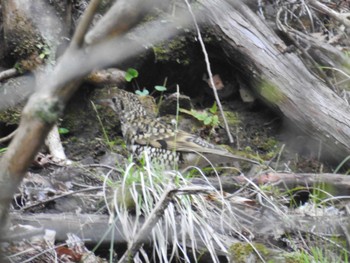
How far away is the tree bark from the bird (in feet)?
2.08

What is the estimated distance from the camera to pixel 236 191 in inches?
197

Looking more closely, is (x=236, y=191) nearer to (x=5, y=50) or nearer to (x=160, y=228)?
(x=160, y=228)

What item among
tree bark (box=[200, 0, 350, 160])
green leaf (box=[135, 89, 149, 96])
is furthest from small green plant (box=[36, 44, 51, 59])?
tree bark (box=[200, 0, 350, 160])

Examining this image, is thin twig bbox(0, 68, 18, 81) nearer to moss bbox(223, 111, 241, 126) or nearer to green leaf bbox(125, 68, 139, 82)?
green leaf bbox(125, 68, 139, 82)

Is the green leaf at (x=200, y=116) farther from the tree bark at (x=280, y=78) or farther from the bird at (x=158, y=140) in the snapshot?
the tree bark at (x=280, y=78)

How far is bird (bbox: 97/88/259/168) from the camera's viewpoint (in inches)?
216

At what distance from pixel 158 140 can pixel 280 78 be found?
101cm

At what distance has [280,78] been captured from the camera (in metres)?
5.96

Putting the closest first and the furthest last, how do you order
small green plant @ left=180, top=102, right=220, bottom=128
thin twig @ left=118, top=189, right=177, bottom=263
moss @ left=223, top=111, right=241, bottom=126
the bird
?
thin twig @ left=118, top=189, right=177, bottom=263 → the bird → small green plant @ left=180, top=102, right=220, bottom=128 → moss @ left=223, top=111, right=241, bottom=126

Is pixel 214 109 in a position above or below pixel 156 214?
below

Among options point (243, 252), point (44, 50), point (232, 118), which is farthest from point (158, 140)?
point (243, 252)

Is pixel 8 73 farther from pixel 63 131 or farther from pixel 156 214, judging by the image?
pixel 156 214

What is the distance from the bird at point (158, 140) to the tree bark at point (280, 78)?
2.08 ft

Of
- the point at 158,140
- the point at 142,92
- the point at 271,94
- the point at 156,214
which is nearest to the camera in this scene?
the point at 156,214
